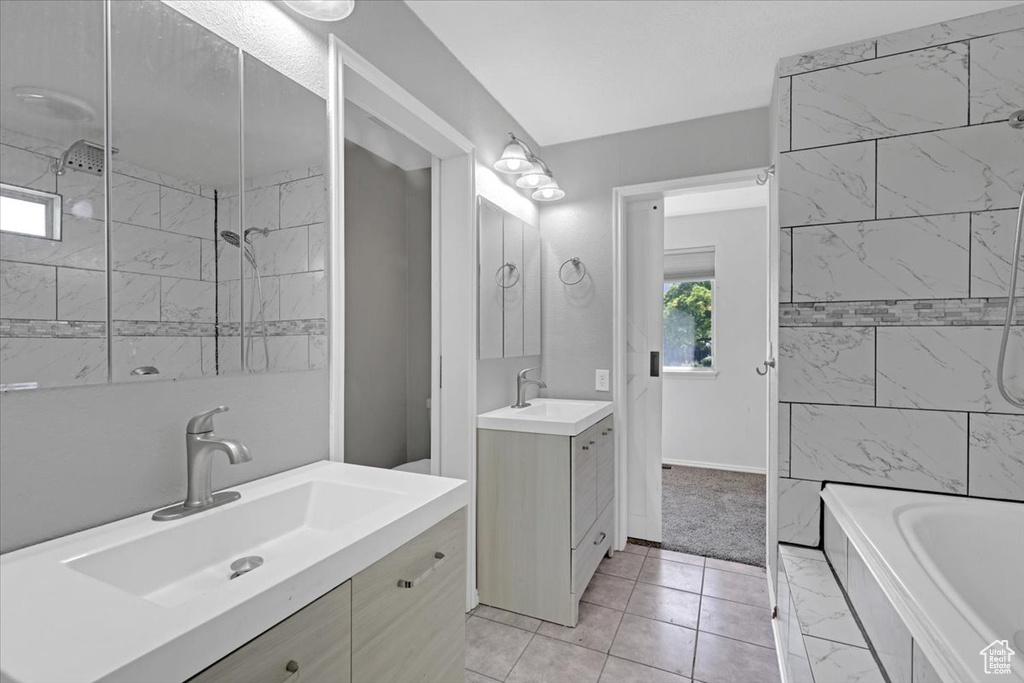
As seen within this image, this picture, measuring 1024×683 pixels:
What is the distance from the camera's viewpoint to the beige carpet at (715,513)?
114 inches

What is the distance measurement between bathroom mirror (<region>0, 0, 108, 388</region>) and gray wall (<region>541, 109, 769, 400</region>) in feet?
7.81

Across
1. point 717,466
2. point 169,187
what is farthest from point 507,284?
point 717,466

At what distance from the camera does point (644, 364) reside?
3.04m

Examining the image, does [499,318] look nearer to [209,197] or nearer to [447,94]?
[447,94]

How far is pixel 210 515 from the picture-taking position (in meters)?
1.00

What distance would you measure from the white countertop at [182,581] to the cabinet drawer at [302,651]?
0.06ft

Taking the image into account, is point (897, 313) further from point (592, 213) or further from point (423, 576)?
point (423, 576)

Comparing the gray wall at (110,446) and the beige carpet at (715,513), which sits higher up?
the gray wall at (110,446)

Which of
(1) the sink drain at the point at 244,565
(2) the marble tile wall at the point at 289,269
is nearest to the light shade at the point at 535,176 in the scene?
(2) the marble tile wall at the point at 289,269

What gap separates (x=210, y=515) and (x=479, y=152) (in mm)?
1947

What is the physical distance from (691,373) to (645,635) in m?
2.95

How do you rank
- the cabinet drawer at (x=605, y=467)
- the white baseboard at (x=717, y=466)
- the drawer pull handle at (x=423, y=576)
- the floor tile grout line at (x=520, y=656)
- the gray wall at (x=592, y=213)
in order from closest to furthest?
the drawer pull handle at (x=423, y=576) < the floor tile grout line at (x=520, y=656) < the cabinet drawer at (x=605, y=467) < the gray wall at (x=592, y=213) < the white baseboard at (x=717, y=466)

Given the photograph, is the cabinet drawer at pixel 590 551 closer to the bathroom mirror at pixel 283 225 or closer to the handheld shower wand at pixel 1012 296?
the bathroom mirror at pixel 283 225

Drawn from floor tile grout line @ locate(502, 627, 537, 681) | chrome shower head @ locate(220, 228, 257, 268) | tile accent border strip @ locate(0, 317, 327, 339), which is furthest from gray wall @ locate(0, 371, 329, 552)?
floor tile grout line @ locate(502, 627, 537, 681)
